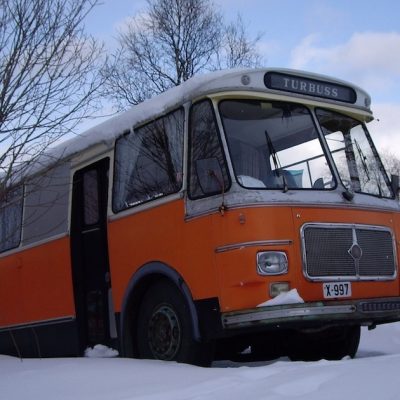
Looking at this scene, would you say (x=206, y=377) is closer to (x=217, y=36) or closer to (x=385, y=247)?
(x=385, y=247)

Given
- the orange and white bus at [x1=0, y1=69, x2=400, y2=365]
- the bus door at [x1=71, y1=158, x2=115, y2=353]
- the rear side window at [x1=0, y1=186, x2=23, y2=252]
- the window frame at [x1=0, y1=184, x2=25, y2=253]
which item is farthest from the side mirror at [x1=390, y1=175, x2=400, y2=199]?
the rear side window at [x1=0, y1=186, x2=23, y2=252]

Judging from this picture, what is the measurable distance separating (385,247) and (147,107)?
2904mm

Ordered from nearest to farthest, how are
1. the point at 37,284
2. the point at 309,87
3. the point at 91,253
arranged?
the point at 309,87
the point at 91,253
the point at 37,284

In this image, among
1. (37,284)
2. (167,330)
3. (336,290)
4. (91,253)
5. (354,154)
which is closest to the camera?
(336,290)

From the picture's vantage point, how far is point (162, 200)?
21.5ft

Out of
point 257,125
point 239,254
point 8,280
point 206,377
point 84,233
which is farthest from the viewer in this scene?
point 8,280

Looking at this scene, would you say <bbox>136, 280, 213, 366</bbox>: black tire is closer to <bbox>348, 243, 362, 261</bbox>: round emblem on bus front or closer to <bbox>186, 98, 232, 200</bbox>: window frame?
<bbox>186, 98, 232, 200</bbox>: window frame

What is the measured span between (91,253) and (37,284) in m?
1.23

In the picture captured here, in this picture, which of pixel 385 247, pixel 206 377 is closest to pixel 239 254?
pixel 206 377

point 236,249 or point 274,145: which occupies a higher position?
point 274,145

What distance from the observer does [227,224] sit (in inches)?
228

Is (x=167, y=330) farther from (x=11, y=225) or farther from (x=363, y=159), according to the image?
(x=11, y=225)

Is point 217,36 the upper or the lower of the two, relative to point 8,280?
upper

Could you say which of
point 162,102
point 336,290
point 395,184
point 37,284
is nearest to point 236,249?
point 336,290
